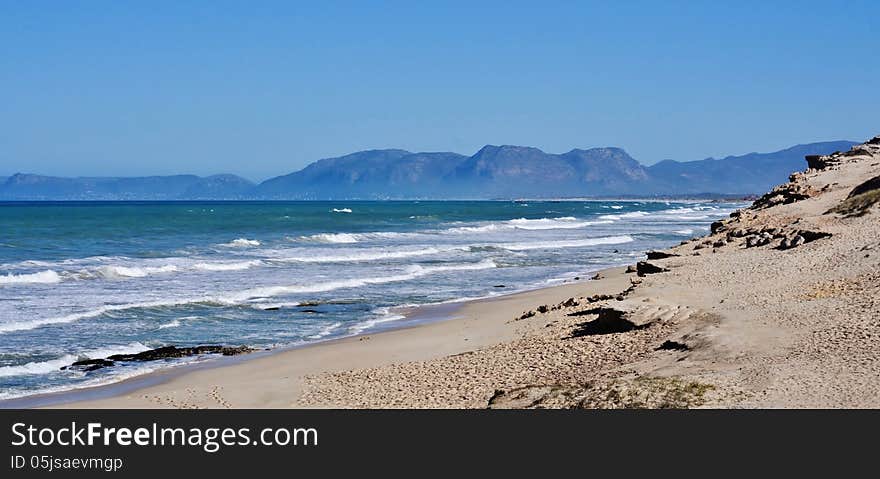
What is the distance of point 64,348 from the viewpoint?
56.8 ft

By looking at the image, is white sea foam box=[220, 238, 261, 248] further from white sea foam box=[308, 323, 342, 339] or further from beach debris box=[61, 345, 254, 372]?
beach debris box=[61, 345, 254, 372]

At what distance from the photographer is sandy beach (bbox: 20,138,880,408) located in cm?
1048

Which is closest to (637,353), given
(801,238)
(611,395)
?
(611,395)

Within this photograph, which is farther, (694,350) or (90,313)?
(90,313)

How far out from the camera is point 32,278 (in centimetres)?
2948

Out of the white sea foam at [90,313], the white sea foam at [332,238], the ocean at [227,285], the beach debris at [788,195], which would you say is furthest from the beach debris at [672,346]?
the white sea foam at [332,238]

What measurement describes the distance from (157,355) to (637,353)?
28.1ft

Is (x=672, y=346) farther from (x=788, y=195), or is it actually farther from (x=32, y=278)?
(x=788, y=195)

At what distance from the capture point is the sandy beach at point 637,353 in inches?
412

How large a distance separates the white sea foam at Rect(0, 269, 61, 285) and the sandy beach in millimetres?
14141

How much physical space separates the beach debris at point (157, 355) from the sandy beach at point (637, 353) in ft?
3.39

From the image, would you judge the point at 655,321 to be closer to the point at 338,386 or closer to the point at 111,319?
the point at 338,386

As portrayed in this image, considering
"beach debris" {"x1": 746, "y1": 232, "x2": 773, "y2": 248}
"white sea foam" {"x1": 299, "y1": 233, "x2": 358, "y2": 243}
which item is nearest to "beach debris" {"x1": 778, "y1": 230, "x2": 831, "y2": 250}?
"beach debris" {"x1": 746, "y1": 232, "x2": 773, "y2": 248}
